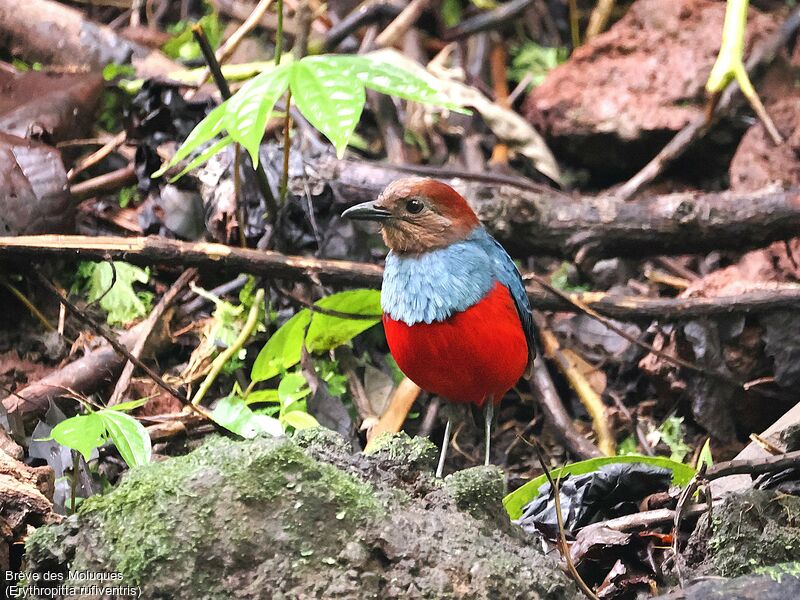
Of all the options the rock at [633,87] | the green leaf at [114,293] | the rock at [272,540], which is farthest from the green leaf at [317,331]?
the rock at [633,87]

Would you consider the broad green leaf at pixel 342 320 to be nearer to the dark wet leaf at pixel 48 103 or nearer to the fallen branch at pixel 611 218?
the fallen branch at pixel 611 218

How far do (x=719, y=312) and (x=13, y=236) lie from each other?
10.4 feet

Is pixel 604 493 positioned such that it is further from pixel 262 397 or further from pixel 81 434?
pixel 81 434

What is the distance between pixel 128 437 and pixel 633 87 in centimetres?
431

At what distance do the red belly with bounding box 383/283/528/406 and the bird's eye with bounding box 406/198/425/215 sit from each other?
441mm

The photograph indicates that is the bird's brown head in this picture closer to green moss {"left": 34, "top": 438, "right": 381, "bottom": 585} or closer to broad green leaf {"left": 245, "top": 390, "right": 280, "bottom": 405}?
broad green leaf {"left": 245, "top": 390, "right": 280, "bottom": 405}

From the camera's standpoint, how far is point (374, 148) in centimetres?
558

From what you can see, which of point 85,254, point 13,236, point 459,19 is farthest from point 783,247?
point 13,236

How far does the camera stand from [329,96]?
113 inches

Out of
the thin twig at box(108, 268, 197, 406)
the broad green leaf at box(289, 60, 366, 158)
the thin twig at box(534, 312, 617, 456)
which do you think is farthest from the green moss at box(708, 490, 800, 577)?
the thin twig at box(108, 268, 197, 406)

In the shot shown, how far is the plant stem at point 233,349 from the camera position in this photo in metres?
3.78

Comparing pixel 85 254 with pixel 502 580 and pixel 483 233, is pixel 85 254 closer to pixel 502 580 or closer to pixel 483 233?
pixel 483 233

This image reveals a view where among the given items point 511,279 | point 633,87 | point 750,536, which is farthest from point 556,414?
point 633,87

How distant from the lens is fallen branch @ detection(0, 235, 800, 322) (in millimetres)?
3576
